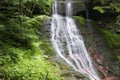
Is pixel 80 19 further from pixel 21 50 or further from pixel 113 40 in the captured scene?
pixel 21 50

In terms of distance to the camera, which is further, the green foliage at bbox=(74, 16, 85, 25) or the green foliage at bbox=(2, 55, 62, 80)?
the green foliage at bbox=(74, 16, 85, 25)

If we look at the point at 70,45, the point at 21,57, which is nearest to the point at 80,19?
the point at 70,45

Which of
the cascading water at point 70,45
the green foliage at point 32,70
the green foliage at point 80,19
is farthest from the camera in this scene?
the green foliage at point 80,19

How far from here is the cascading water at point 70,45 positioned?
12.7 metres

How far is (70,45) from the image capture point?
14.5 meters

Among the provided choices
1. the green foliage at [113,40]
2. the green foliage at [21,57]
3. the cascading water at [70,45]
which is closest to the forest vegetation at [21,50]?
the green foliage at [21,57]

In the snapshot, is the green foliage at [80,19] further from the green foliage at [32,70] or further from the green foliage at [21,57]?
the green foliage at [32,70]

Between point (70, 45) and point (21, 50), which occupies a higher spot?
point (21, 50)

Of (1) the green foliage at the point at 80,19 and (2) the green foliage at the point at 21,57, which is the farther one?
(1) the green foliage at the point at 80,19

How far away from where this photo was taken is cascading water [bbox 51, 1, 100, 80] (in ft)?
41.6

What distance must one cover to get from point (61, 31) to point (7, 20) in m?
5.11

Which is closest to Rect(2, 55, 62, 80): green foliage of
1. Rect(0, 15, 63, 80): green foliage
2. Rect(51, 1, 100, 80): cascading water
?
Rect(0, 15, 63, 80): green foliage

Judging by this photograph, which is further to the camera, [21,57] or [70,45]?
[70,45]

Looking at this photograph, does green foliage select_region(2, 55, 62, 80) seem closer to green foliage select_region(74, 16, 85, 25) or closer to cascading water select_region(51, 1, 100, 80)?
cascading water select_region(51, 1, 100, 80)
